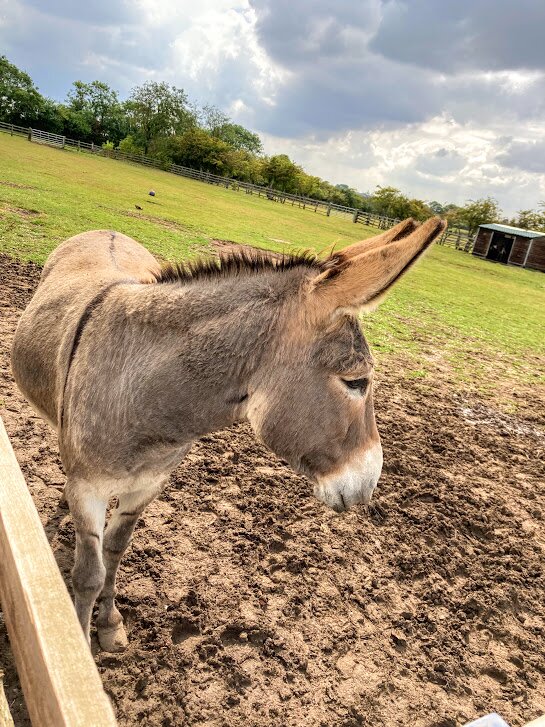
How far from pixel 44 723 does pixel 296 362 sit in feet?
4.25

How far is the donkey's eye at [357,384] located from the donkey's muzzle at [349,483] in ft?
0.85

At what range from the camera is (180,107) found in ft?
246

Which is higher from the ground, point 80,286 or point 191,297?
point 191,297

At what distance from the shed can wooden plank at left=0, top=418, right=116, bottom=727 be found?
147ft

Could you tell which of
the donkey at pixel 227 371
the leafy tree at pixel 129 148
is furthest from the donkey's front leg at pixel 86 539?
the leafy tree at pixel 129 148

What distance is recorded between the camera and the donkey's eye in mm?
1853

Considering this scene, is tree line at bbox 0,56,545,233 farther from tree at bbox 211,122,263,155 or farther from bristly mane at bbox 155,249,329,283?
bristly mane at bbox 155,249,329,283

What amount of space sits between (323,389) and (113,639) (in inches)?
75.8

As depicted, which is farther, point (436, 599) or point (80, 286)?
point (436, 599)

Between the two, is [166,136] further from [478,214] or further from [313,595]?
[313,595]

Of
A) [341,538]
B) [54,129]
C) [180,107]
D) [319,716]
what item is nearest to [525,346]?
[341,538]

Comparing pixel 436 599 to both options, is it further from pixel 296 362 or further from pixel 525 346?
pixel 525 346

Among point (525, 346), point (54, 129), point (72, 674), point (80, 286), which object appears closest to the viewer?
point (72, 674)

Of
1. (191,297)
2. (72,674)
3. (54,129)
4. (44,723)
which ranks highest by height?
(54,129)
